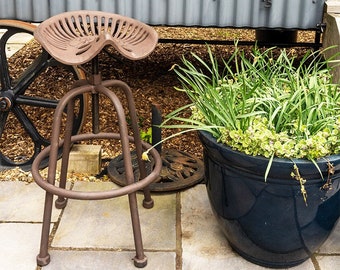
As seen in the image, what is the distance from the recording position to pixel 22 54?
569 centimetres

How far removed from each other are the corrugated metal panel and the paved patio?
1.12m

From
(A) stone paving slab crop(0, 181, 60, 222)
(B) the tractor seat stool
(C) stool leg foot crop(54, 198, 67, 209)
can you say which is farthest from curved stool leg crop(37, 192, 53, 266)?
(C) stool leg foot crop(54, 198, 67, 209)

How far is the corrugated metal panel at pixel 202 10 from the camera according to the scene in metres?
3.59

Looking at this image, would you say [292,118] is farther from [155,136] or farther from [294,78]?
[155,136]

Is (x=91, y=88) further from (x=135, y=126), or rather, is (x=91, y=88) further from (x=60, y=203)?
(x=60, y=203)

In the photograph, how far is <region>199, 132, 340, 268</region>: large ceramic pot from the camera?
238 centimetres

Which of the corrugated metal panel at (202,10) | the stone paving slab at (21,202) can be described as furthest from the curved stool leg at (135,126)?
the corrugated metal panel at (202,10)

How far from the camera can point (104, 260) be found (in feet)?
8.91

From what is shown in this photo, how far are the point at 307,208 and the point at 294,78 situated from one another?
2.29 feet

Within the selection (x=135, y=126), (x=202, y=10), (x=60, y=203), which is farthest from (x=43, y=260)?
(x=202, y=10)

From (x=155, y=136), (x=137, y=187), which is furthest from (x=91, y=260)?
(x=155, y=136)

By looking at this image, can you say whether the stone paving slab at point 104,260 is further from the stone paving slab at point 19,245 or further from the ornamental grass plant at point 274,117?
the ornamental grass plant at point 274,117

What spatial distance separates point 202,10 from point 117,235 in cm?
157

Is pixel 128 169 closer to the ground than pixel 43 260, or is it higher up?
higher up
